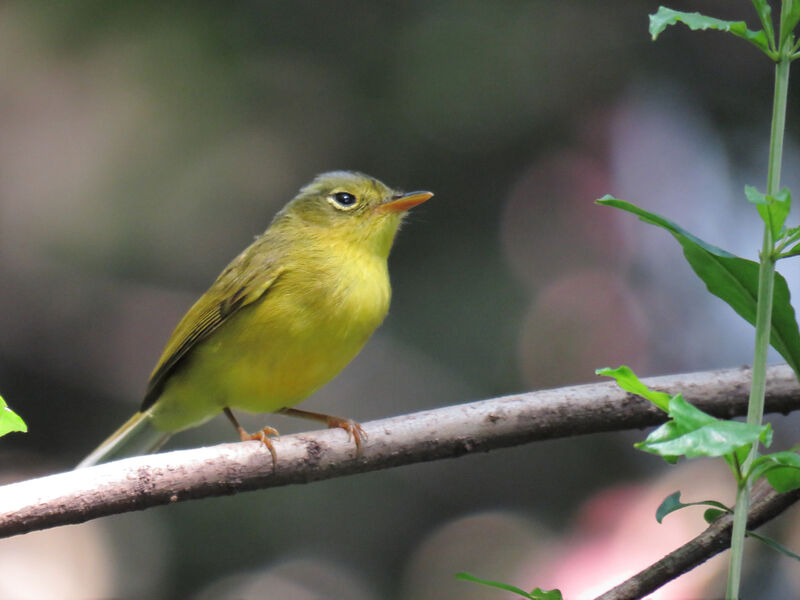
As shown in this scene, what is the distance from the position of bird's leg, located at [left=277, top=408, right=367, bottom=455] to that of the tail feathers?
1.93ft

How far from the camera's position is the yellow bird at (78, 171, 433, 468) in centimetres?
318

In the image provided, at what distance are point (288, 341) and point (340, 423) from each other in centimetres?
34

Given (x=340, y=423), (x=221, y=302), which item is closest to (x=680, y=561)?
(x=340, y=423)

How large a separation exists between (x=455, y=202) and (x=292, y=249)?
163 centimetres

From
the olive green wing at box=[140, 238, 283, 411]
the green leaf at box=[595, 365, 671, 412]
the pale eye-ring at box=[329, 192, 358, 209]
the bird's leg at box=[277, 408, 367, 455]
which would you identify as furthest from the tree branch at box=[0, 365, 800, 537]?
the pale eye-ring at box=[329, 192, 358, 209]

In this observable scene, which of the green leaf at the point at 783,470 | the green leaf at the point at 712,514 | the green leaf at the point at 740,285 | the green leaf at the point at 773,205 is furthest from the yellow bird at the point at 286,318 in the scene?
the green leaf at the point at 773,205

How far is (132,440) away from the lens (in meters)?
3.83

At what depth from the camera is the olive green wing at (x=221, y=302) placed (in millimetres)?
3401

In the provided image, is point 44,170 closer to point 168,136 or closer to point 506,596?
point 168,136

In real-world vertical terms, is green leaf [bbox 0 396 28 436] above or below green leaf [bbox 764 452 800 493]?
above

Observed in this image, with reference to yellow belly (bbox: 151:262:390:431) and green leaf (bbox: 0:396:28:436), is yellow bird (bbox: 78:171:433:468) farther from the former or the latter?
green leaf (bbox: 0:396:28:436)

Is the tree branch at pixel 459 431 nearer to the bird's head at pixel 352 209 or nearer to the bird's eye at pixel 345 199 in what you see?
the bird's head at pixel 352 209

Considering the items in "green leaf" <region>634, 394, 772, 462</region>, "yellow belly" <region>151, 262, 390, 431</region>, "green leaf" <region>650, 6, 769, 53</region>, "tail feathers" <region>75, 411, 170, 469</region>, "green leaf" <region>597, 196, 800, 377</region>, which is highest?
"yellow belly" <region>151, 262, 390, 431</region>

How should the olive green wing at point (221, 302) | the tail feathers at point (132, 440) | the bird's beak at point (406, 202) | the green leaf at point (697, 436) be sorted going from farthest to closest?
the tail feathers at point (132, 440) < the bird's beak at point (406, 202) < the olive green wing at point (221, 302) < the green leaf at point (697, 436)
